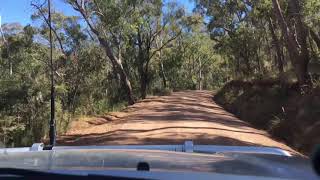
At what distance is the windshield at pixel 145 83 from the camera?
69.8 feet

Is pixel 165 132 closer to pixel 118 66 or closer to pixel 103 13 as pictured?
pixel 103 13

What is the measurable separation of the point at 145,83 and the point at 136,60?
347cm

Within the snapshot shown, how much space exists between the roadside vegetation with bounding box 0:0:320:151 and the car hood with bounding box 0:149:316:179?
17.2 meters

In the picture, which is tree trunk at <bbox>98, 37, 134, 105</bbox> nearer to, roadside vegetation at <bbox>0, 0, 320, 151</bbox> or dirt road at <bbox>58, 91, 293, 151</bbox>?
roadside vegetation at <bbox>0, 0, 320, 151</bbox>

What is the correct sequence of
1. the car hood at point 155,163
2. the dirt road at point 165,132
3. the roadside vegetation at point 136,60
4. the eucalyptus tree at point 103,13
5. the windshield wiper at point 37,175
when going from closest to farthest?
the windshield wiper at point 37,175, the car hood at point 155,163, the dirt road at point 165,132, the roadside vegetation at point 136,60, the eucalyptus tree at point 103,13

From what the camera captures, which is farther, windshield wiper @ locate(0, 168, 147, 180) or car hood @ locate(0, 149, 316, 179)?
car hood @ locate(0, 149, 316, 179)

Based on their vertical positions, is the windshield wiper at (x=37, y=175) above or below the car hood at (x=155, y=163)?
above

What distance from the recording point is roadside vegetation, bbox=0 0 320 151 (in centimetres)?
2662

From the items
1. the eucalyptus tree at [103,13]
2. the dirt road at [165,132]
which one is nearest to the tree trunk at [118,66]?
the eucalyptus tree at [103,13]

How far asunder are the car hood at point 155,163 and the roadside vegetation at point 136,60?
17.2m

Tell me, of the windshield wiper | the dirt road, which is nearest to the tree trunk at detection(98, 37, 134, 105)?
the dirt road

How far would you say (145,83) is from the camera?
57000 mm

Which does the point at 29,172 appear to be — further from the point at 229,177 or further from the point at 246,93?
the point at 246,93

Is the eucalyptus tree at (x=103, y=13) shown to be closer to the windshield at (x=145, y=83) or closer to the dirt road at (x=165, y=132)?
the windshield at (x=145, y=83)
